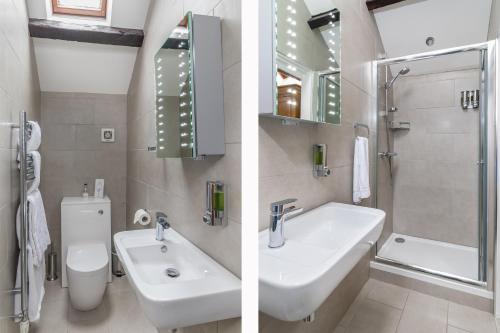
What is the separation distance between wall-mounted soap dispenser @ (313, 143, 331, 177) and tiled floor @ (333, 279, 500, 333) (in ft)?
0.83

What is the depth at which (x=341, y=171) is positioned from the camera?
1.69 ft

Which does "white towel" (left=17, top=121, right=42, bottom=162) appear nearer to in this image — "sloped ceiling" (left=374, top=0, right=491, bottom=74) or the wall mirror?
the wall mirror

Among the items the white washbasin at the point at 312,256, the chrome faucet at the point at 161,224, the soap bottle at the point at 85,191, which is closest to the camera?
the white washbasin at the point at 312,256

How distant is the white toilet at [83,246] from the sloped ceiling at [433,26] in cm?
62

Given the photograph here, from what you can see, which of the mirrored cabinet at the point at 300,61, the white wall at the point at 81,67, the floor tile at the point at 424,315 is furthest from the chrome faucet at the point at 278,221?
the white wall at the point at 81,67

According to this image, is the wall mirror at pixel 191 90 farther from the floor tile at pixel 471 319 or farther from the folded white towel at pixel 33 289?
the floor tile at pixel 471 319

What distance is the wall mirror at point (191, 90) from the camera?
2.36 ft

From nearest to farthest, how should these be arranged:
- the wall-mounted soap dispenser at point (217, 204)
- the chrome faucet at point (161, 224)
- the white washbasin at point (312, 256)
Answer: the white washbasin at point (312, 256)
the wall-mounted soap dispenser at point (217, 204)
the chrome faucet at point (161, 224)

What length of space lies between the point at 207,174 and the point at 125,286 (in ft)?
1.11

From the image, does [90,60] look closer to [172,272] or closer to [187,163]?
[187,163]

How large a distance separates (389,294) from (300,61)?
49 centimetres

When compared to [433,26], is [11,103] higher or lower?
lower

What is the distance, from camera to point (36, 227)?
449mm

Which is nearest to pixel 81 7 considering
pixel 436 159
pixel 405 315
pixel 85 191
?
pixel 85 191
